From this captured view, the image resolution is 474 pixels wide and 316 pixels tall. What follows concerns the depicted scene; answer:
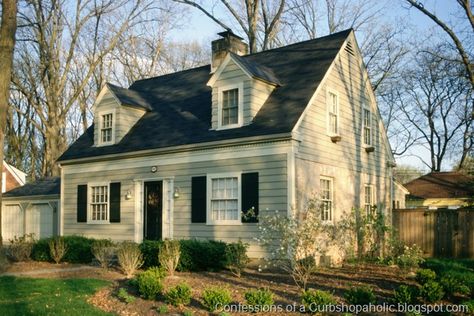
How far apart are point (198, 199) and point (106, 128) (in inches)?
228

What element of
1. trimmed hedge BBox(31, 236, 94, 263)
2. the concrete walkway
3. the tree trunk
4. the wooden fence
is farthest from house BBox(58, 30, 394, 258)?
the tree trunk

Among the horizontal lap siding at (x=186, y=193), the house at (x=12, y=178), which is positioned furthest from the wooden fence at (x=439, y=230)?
the house at (x=12, y=178)

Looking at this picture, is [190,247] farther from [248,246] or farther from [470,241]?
[470,241]

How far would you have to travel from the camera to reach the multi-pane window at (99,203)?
62.5 ft

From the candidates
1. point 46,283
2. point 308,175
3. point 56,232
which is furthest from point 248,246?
point 56,232

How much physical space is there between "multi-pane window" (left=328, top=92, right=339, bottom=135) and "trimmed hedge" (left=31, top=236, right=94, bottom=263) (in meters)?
8.31

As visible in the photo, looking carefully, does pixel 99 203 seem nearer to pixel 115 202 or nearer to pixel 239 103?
pixel 115 202

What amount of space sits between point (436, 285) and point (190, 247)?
258 inches

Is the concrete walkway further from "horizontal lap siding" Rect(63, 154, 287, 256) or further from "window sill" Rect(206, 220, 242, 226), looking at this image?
"window sill" Rect(206, 220, 242, 226)

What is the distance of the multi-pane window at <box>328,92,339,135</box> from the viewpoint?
16703 millimetres

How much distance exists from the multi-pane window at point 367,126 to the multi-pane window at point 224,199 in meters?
6.17

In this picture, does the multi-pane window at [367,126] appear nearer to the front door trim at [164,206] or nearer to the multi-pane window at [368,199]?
the multi-pane window at [368,199]

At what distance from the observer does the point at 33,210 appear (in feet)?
83.4

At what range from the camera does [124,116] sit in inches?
771
